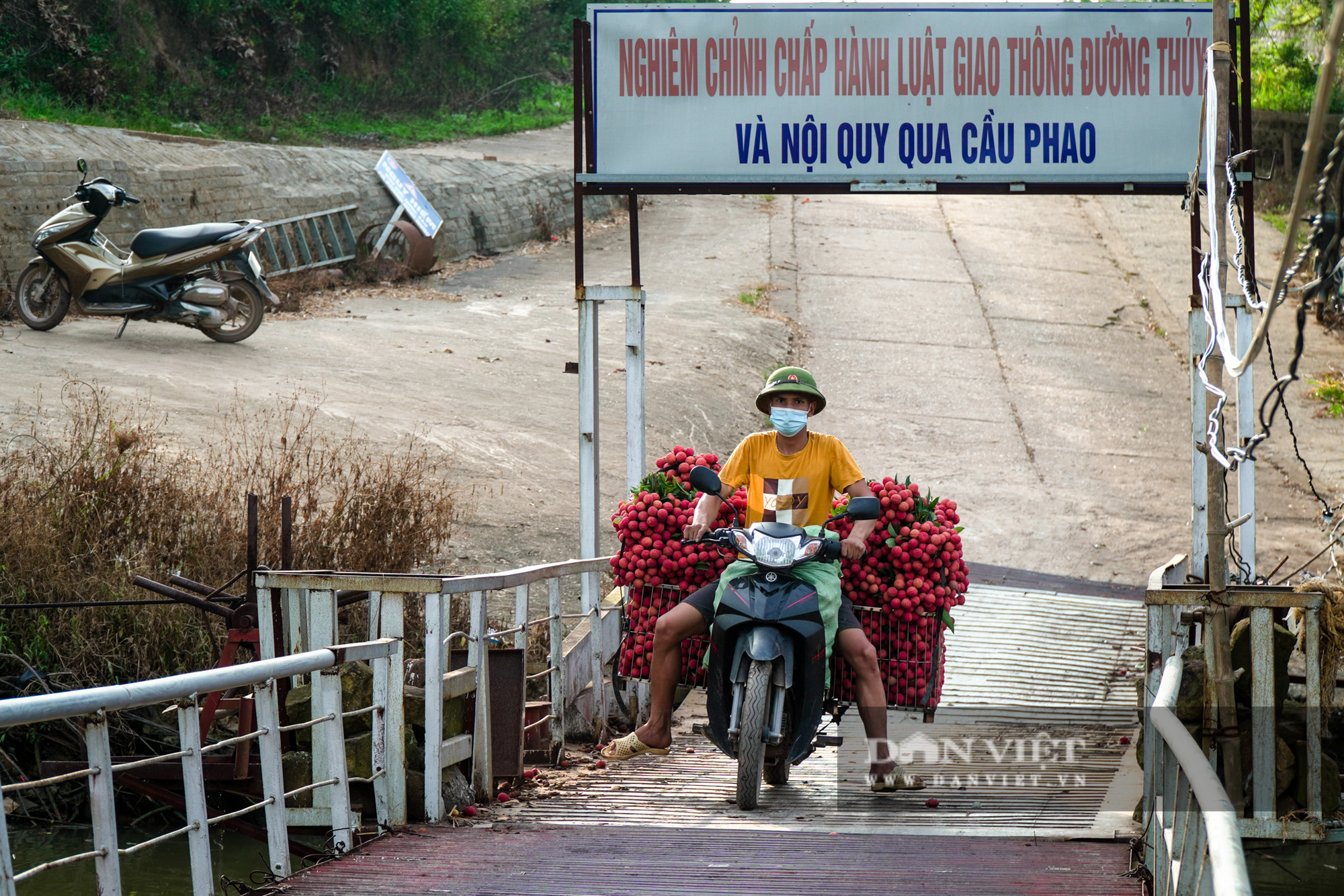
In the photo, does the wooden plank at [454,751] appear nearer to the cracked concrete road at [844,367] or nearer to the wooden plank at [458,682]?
the wooden plank at [458,682]

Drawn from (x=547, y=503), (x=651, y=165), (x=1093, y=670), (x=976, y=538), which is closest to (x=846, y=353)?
(x=976, y=538)

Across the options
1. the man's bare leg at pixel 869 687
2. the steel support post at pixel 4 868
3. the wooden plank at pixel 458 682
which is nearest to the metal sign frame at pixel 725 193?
the man's bare leg at pixel 869 687

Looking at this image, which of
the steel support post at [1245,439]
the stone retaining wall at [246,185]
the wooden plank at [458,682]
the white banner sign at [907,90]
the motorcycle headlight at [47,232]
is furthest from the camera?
the stone retaining wall at [246,185]

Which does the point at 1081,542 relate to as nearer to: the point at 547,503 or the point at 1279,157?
the point at 547,503

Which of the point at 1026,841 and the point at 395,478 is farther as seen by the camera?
the point at 395,478

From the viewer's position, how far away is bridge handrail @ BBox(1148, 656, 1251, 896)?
9.14ft

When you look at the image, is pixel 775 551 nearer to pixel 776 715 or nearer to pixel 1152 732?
pixel 776 715

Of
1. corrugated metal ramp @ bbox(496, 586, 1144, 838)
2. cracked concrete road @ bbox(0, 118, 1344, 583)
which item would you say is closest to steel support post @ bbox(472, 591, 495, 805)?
corrugated metal ramp @ bbox(496, 586, 1144, 838)

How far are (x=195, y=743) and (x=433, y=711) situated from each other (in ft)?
5.23

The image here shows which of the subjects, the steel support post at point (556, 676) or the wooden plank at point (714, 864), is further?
the steel support post at point (556, 676)

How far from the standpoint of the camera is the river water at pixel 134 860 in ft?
26.8

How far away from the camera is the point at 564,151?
30.2 m

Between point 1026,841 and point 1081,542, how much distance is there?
31.1 ft

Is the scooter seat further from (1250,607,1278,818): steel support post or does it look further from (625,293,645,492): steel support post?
(1250,607,1278,818): steel support post
